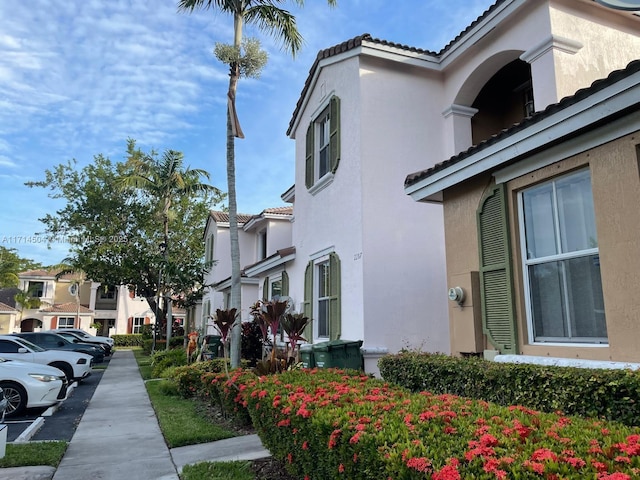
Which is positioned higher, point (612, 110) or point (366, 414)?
point (612, 110)

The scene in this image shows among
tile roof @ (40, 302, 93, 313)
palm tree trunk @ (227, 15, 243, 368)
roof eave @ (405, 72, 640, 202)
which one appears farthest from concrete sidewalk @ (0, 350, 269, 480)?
tile roof @ (40, 302, 93, 313)

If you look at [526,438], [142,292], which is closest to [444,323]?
[526,438]

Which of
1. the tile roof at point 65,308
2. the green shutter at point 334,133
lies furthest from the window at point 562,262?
the tile roof at point 65,308

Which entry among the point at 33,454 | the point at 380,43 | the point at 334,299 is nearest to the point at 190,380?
the point at 334,299

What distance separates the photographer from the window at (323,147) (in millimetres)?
10773

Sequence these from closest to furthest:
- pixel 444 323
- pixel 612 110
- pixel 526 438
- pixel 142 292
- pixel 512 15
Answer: pixel 526 438
pixel 612 110
pixel 512 15
pixel 444 323
pixel 142 292

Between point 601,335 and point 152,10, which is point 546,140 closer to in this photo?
point 601,335

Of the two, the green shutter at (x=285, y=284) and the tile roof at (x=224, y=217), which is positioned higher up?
the tile roof at (x=224, y=217)

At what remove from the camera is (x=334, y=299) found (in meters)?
10.2

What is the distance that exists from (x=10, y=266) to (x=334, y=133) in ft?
144

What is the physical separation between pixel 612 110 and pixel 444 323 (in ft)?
18.8

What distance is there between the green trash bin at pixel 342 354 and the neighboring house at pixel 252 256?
15.9 feet

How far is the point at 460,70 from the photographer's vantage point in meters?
10.3

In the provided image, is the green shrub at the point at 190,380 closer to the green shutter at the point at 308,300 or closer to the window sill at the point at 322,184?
the green shutter at the point at 308,300
